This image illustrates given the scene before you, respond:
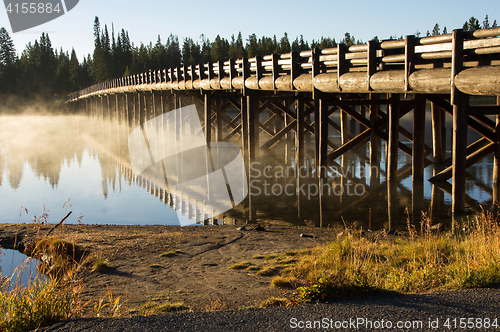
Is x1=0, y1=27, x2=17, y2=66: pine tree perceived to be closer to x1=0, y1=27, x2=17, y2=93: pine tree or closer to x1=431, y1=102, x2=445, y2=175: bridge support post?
x1=0, y1=27, x2=17, y2=93: pine tree

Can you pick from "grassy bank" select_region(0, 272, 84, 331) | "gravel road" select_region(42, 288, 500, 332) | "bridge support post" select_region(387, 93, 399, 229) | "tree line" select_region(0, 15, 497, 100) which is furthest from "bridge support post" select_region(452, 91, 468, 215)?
"tree line" select_region(0, 15, 497, 100)

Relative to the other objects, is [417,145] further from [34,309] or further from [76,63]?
[76,63]

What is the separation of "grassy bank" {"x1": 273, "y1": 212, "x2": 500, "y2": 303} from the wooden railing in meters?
2.34

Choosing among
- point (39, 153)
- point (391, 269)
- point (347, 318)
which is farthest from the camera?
point (39, 153)

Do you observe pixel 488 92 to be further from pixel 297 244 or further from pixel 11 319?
pixel 11 319

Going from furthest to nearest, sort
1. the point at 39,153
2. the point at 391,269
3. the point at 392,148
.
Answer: the point at 39,153, the point at 392,148, the point at 391,269

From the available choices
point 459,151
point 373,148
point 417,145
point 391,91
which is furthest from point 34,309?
point 373,148

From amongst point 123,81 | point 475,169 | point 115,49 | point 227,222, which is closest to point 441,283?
point 227,222

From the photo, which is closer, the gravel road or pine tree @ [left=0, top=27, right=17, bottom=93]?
the gravel road

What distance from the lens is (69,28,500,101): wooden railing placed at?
6.35 meters

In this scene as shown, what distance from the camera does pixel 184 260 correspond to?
661 centimetres

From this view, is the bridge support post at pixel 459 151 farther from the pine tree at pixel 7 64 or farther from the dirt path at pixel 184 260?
the pine tree at pixel 7 64

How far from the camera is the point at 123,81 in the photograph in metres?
34.4

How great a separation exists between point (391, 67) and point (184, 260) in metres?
7.77
